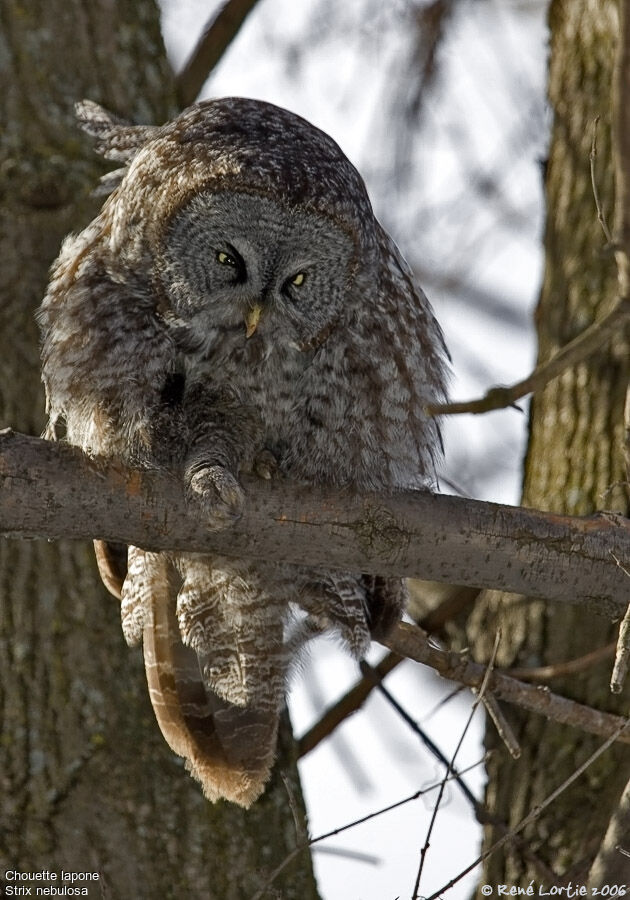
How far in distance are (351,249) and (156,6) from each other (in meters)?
1.57

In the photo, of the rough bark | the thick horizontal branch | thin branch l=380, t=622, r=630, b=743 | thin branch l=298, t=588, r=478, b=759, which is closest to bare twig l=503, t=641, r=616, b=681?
the rough bark

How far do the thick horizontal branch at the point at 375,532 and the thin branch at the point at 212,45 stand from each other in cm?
199

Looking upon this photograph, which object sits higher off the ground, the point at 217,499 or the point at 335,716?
the point at 335,716

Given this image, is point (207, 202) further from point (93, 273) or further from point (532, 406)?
point (532, 406)

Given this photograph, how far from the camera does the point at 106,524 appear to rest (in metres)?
2.62

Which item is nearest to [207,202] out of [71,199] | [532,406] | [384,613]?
[71,199]

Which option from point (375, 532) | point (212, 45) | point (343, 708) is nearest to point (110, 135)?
point (212, 45)

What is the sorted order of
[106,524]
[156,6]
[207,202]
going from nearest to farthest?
1. [106,524]
2. [207,202]
3. [156,6]

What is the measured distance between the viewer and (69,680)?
3.56 metres

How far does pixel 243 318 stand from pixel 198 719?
1.20m

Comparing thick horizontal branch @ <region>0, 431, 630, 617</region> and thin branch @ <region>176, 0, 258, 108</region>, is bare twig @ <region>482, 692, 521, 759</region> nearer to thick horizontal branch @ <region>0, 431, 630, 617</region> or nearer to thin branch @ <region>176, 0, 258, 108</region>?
thick horizontal branch @ <region>0, 431, 630, 617</region>

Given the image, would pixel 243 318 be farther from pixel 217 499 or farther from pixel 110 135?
pixel 110 135

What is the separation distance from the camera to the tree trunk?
348cm

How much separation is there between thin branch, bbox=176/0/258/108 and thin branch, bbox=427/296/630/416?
5.30 ft
